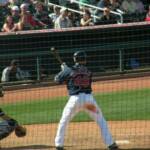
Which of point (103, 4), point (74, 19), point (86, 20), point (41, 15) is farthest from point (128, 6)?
point (41, 15)

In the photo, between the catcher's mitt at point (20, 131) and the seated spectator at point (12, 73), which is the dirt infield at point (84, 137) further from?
the seated spectator at point (12, 73)

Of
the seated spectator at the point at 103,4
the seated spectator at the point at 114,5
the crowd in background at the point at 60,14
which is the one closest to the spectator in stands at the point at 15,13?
the crowd in background at the point at 60,14

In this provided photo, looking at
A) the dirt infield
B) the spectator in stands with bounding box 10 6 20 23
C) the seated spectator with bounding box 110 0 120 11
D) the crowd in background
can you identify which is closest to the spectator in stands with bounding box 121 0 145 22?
the crowd in background

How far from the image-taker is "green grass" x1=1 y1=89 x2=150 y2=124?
43.9 feet

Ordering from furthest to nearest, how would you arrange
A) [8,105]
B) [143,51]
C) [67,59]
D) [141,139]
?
1. [143,51]
2. [67,59]
3. [8,105]
4. [141,139]

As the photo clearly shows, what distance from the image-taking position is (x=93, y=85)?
1761cm

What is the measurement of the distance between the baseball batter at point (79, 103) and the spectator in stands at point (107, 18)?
1045cm

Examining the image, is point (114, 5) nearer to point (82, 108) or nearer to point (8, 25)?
point (8, 25)

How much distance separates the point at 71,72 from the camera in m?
9.67

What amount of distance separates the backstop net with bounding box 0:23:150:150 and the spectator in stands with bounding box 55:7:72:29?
58cm

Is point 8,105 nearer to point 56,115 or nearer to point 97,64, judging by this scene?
point 56,115

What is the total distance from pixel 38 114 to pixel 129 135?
151 inches

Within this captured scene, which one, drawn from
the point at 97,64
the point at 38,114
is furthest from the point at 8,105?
the point at 97,64

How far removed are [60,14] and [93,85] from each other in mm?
3195
